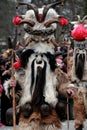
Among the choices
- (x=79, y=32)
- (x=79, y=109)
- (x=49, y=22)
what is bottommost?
(x=79, y=109)

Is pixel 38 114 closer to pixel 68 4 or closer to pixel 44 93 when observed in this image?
pixel 44 93

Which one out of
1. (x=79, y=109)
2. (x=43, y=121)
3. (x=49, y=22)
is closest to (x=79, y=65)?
(x=79, y=109)

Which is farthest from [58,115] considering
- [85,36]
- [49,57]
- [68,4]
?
[68,4]

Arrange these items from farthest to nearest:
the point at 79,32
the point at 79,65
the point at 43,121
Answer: the point at 79,65 < the point at 79,32 < the point at 43,121

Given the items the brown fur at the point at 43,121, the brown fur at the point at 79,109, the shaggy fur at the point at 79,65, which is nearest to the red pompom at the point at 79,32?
the shaggy fur at the point at 79,65

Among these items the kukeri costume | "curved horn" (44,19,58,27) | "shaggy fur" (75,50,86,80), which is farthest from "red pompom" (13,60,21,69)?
"shaggy fur" (75,50,86,80)

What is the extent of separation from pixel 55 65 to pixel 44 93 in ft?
1.51

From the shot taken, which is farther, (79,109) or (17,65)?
(79,109)

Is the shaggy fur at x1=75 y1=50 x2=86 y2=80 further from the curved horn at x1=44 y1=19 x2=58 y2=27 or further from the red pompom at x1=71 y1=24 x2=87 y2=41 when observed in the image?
the curved horn at x1=44 y1=19 x2=58 y2=27

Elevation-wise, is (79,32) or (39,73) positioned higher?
(79,32)

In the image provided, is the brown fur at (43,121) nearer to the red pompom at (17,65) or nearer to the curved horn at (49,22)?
the red pompom at (17,65)

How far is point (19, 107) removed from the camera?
7.77 m

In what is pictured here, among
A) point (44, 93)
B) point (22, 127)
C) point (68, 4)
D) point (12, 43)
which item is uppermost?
point (12, 43)

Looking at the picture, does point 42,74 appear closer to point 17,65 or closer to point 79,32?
point 17,65
